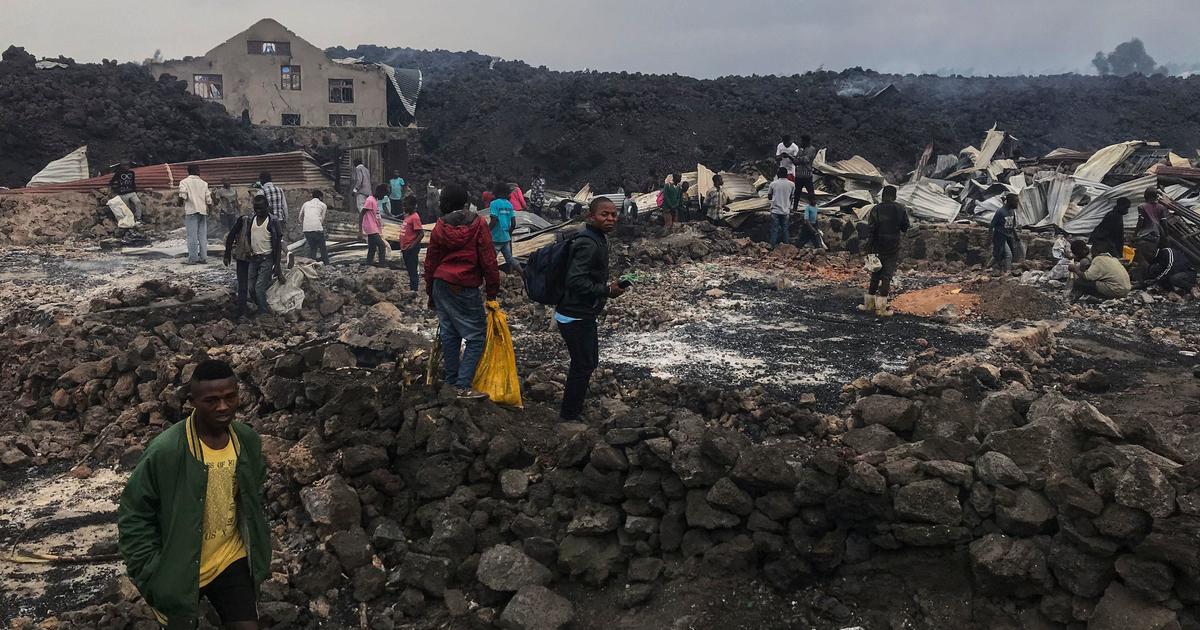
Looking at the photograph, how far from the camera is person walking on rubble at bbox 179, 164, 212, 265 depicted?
1227 centimetres

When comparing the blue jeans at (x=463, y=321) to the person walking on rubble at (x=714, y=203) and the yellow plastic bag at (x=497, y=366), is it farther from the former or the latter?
Result: the person walking on rubble at (x=714, y=203)

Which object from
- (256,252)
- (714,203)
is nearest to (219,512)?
(256,252)

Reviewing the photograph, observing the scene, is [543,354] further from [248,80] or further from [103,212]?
[248,80]

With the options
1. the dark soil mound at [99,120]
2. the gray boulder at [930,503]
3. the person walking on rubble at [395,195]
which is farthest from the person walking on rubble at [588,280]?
the dark soil mound at [99,120]

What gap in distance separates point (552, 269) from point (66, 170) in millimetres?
17291

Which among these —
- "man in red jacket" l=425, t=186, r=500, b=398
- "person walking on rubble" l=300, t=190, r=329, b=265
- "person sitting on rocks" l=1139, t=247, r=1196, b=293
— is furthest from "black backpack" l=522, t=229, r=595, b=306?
"person sitting on rocks" l=1139, t=247, r=1196, b=293

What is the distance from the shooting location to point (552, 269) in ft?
17.1

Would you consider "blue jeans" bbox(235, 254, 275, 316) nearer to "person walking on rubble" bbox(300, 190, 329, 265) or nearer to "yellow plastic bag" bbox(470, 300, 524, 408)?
"person walking on rubble" bbox(300, 190, 329, 265)

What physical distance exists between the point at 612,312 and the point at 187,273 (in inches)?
265

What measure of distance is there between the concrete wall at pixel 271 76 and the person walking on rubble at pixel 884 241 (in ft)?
83.4

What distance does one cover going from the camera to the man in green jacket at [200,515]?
2.74 meters

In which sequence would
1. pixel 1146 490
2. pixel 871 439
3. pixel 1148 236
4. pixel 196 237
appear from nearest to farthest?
pixel 1146 490 → pixel 871 439 → pixel 1148 236 → pixel 196 237

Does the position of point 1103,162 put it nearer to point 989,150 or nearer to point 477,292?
point 989,150

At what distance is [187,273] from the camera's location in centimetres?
1218
